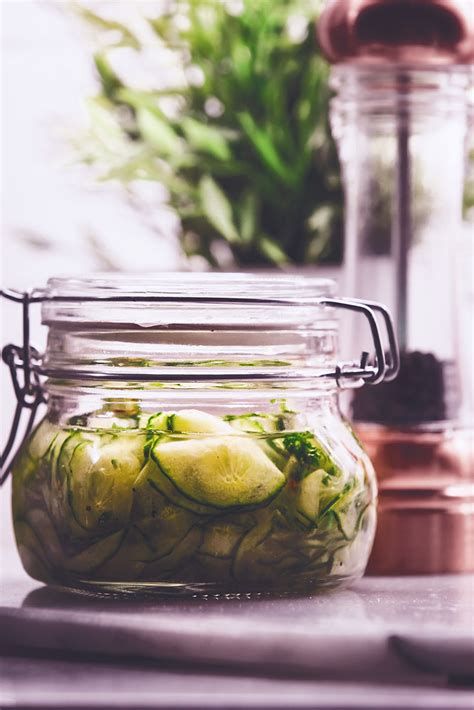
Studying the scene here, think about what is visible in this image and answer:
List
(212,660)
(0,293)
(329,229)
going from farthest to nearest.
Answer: (329,229)
(0,293)
(212,660)

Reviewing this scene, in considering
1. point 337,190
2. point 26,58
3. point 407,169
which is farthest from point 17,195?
point 407,169

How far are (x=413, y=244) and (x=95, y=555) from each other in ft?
0.97

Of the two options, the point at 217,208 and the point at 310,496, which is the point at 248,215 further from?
the point at 310,496

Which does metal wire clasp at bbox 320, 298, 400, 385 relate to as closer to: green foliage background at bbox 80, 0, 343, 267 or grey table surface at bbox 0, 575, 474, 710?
grey table surface at bbox 0, 575, 474, 710

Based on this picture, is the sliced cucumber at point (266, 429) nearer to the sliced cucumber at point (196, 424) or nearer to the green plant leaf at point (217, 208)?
the sliced cucumber at point (196, 424)

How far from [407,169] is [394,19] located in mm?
95

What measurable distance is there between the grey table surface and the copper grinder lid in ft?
1.07

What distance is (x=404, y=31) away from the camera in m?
0.69

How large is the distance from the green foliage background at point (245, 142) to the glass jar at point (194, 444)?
0.32m

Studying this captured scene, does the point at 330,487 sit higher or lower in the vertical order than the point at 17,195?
lower

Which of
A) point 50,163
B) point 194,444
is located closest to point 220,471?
point 194,444

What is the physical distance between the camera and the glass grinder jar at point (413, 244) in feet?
2.30

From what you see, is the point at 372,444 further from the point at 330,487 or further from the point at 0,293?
the point at 0,293

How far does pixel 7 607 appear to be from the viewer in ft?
1.94
